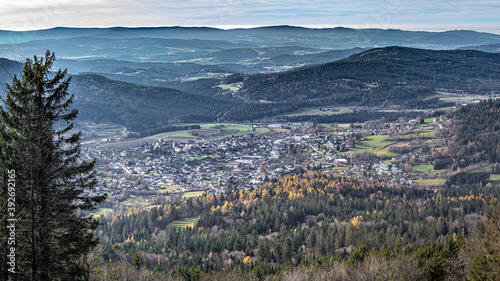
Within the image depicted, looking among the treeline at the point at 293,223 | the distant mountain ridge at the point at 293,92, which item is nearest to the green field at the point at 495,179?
the treeline at the point at 293,223

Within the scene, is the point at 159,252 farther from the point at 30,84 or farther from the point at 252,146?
the point at 252,146

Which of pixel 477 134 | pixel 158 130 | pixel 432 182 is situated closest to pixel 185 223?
pixel 432 182

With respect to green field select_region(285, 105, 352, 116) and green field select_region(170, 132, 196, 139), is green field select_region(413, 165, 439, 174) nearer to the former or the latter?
green field select_region(170, 132, 196, 139)

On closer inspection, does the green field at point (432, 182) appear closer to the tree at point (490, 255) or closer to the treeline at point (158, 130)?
the tree at point (490, 255)

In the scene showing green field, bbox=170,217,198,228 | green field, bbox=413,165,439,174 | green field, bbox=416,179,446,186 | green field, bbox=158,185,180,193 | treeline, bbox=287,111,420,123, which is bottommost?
green field, bbox=170,217,198,228

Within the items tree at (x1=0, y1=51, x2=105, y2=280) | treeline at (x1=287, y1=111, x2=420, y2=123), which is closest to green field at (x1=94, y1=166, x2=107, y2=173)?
tree at (x1=0, y1=51, x2=105, y2=280)

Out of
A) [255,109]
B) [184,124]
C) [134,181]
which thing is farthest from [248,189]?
[255,109]
